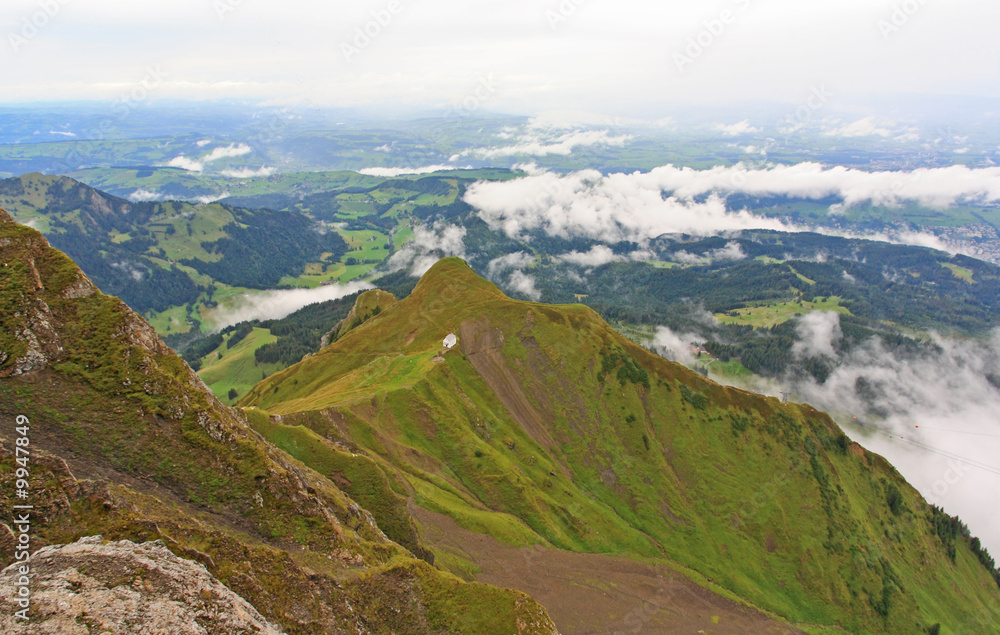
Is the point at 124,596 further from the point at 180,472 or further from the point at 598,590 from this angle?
the point at 598,590

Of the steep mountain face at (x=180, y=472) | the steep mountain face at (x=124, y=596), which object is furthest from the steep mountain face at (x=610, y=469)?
the steep mountain face at (x=124, y=596)

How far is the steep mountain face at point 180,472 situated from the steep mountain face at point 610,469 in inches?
1174

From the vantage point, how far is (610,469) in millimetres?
142500

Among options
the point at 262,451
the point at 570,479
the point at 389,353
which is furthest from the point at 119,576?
the point at 389,353

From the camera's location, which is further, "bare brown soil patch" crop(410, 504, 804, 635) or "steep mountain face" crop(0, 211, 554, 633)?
Answer: "bare brown soil patch" crop(410, 504, 804, 635)

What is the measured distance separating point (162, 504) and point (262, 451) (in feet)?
39.0

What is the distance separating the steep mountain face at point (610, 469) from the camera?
4055 inches

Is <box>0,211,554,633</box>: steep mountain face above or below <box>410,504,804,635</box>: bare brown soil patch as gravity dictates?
above

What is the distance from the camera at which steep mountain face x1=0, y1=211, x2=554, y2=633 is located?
39625 mm

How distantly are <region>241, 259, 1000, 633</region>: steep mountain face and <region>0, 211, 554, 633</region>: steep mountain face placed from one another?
29828 millimetres

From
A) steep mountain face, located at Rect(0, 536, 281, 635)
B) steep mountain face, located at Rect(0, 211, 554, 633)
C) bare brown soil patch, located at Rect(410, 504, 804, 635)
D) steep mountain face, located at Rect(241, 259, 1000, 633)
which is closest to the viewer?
steep mountain face, located at Rect(0, 536, 281, 635)

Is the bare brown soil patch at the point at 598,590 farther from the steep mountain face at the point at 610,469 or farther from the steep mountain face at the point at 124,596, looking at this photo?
the steep mountain face at the point at 124,596

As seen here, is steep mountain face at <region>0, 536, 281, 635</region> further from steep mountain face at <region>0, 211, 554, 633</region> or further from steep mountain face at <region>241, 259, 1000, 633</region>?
steep mountain face at <region>241, 259, 1000, 633</region>

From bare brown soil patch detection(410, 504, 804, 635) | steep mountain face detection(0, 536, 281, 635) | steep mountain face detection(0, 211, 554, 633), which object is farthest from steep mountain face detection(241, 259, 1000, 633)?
steep mountain face detection(0, 536, 281, 635)
